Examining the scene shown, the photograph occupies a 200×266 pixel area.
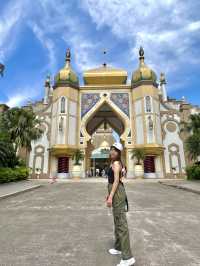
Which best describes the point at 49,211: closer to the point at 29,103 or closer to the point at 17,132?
the point at 17,132

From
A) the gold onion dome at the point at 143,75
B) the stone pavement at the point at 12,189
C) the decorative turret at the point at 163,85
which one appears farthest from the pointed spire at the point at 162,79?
the stone pavement at the point at 12,189

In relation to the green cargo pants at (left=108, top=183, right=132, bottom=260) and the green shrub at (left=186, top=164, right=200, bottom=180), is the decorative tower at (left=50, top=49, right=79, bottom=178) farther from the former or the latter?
the green cargo pants at (left=108, top=183, right=132, bottom=260)

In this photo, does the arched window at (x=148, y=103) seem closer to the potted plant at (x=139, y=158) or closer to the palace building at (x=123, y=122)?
the palace building at (x=123, y=122)

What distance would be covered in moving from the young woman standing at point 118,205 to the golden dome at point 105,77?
34.5m

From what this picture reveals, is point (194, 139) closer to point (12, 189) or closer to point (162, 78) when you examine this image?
point (12, 189)

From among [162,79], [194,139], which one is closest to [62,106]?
[194,139]

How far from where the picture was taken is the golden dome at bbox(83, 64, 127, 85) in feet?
118

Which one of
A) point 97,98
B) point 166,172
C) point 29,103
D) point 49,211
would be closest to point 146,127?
point 166,172

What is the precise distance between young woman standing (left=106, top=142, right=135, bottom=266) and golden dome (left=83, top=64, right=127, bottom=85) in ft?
113

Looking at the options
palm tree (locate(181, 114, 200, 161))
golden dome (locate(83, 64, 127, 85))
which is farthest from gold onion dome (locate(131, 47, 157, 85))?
palm tree (locate(181, 114, 200, 161))

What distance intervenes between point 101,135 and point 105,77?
80.3ft

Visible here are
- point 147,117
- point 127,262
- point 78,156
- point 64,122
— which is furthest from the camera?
point 147,117

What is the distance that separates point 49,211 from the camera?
6.03 m

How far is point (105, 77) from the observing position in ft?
118
